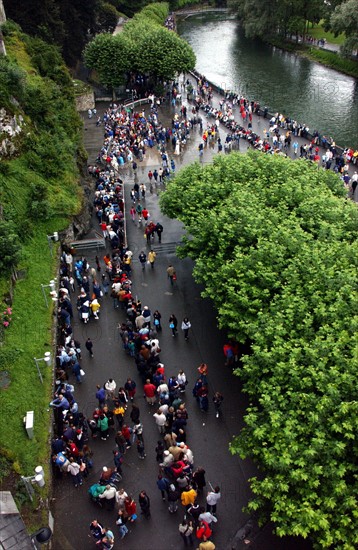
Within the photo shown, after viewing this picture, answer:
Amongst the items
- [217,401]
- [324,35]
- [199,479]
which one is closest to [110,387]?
[217,401]

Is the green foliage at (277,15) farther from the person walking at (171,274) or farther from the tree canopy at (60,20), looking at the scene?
the person walking at (171,274)

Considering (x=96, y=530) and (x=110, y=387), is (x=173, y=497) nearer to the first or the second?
(x=96, y=530)

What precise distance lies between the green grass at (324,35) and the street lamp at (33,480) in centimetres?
7066

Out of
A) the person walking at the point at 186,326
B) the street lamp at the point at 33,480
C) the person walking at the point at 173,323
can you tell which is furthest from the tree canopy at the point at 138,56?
the street lamp at the point at 33,480

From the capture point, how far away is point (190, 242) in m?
21.3

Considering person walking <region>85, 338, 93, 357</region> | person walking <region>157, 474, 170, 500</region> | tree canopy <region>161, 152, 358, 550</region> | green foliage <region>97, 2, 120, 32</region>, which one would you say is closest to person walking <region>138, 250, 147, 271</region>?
tree canopy <region>161, 152, 358, 550</region>

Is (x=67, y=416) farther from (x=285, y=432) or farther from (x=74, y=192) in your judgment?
(x=74, y=192)

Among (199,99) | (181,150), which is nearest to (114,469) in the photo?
(181,150)

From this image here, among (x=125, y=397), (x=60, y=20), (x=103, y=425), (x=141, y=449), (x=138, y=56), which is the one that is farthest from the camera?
(x=138, y=56)

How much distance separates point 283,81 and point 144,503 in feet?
188

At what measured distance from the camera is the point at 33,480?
14125 millimetres

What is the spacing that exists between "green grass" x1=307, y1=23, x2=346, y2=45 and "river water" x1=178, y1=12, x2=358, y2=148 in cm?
588

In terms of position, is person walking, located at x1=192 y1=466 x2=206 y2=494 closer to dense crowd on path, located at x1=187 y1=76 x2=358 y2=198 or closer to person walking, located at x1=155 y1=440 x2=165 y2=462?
person walking, located at x1=155 y1=440 x2=165 y2=462

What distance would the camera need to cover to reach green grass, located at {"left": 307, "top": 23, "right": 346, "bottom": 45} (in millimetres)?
68812
